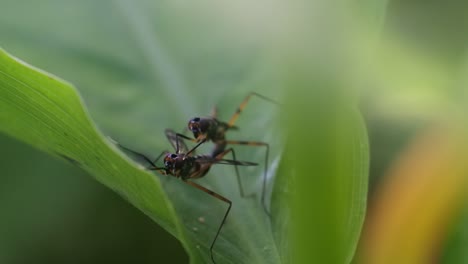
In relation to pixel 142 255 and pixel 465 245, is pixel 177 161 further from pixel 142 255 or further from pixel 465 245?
pixel 465 245

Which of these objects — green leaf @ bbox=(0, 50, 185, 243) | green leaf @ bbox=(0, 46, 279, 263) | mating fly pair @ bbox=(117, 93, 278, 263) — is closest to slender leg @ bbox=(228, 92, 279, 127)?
mating fly pair @ bbox=(117, 93, 278, 263)

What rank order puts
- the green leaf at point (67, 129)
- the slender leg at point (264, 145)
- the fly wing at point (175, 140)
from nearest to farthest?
the green leaf at point (67, 129)
the slender leg at point (264, 145)
the fly wing at point (175, 140)

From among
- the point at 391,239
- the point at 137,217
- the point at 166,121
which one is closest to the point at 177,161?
the point at 166,121

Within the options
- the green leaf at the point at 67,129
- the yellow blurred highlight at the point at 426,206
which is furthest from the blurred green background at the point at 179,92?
the green leaf at the point at 67,129

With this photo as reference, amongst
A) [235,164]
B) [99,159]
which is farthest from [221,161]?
[99,159]

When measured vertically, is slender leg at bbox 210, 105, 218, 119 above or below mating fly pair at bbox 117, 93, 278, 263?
above

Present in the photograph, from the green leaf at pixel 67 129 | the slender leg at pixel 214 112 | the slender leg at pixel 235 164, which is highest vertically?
the green leaf at pixel 67 129

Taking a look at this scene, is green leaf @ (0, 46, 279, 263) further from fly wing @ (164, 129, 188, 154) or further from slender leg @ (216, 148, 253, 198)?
fly wing @ (164, 129, 188, 154)

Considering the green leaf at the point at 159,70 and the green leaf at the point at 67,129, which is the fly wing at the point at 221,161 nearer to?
the green leaf at the point at 159,70
